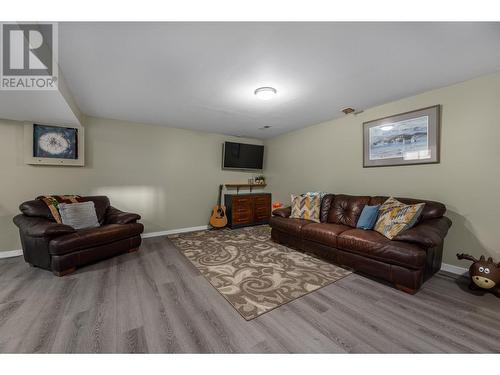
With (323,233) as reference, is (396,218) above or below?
above

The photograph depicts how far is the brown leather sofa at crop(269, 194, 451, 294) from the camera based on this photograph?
6.30 feet

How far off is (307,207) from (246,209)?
1.70 metres

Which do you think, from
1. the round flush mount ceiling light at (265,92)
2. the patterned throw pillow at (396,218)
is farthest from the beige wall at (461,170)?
the round flush mount ceiling light at (265,92)

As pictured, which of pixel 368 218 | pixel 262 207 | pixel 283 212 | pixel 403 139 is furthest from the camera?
pixel 262 207

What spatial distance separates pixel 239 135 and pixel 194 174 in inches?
60.1

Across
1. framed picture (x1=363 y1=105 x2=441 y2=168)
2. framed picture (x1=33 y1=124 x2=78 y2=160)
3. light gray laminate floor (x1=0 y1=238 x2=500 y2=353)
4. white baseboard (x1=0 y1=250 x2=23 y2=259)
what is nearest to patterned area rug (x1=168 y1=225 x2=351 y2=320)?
light gray laminate floor (x1=0 y1=238 x2=500 y2=353)

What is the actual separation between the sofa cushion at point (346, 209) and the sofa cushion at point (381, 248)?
1.47ft

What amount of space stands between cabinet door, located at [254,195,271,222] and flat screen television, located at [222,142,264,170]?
87cm

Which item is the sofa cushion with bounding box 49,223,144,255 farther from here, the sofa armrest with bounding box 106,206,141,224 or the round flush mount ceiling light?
the round flush mount ceiling light

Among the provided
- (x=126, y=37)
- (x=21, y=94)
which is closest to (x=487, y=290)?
(x=126, y=37)

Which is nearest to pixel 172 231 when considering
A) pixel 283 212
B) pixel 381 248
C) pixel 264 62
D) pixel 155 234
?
pixel 155 234

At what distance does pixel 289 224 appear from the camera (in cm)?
315

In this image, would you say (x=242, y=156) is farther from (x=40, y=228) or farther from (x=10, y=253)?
(x=10, y=253)

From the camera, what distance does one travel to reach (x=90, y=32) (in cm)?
148
